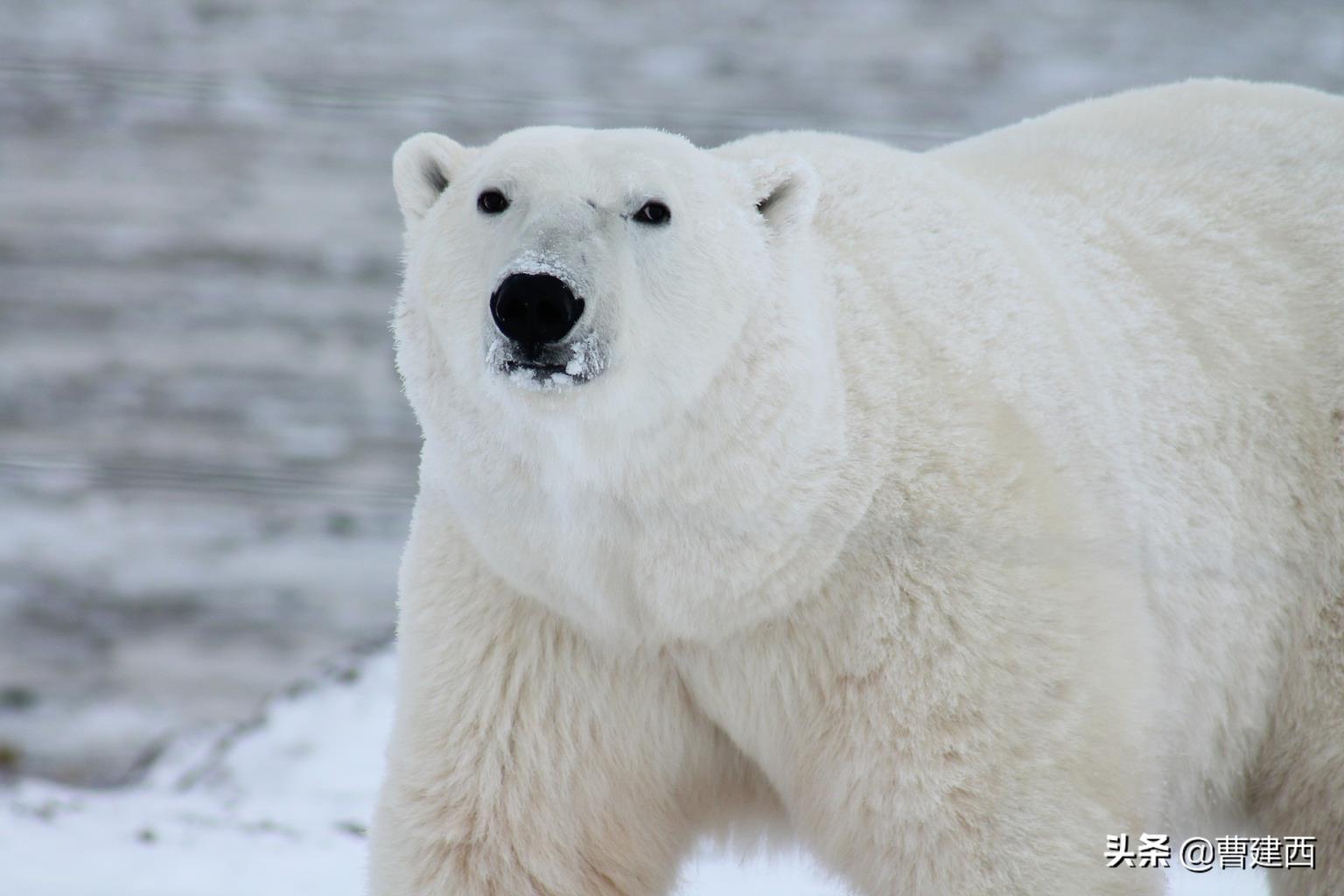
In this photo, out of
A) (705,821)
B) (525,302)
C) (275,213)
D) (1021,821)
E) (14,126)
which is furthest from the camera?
(275,213)

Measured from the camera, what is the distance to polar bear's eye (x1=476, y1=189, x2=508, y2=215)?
2199mm

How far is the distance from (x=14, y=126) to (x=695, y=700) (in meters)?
1.71

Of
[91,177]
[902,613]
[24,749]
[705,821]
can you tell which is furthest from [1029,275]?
[24,749]

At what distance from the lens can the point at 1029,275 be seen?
2.63m

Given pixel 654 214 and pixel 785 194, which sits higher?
pixel 785 194

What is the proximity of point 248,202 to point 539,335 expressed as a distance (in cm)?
237

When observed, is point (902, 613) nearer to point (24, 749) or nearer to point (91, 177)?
point (91, 177)

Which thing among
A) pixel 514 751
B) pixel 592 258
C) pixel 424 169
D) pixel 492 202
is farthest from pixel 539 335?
pixel 514 751

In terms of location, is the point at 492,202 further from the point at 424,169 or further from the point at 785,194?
the point at 785,194

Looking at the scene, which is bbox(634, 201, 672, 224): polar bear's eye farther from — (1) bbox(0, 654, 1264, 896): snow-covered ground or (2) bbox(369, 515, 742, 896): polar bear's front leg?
(1) bbox(0, 654, 1264, 896): snow-covered ground

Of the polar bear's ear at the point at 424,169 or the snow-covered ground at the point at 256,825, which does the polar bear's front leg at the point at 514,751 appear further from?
the polar bear's ear at the point at 424,169

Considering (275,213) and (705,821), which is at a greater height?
(275,213)

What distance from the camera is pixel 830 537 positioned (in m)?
2.27

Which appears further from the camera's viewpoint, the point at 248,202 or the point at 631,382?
the point at 248,202
